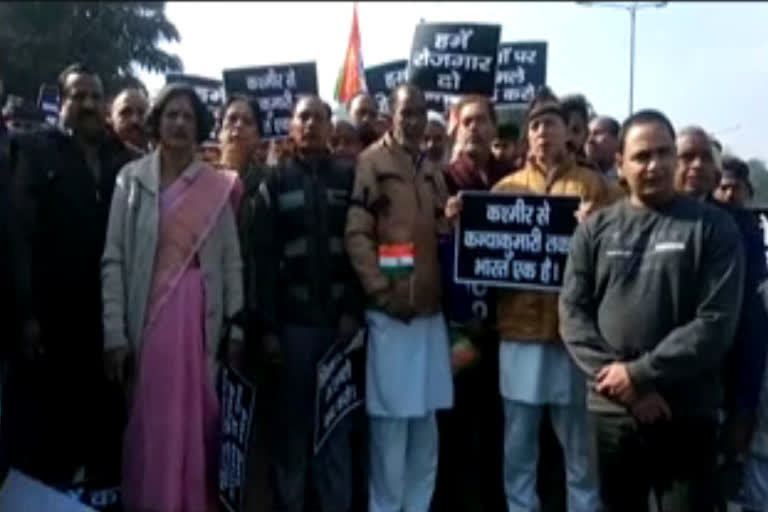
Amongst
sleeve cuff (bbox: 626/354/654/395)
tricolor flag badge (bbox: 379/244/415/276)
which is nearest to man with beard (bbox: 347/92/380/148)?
tricolor flag badge (bbox: 379/244/415/276)

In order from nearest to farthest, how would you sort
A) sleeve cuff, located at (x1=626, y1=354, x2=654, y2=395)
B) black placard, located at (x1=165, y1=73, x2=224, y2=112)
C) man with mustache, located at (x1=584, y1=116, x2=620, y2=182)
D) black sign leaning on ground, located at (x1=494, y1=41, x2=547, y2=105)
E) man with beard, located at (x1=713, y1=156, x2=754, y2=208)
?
sleeve cuff, located at (x1=626, y1=354, x2=654, y2=395) → man with beard, located at (x1=713, y1=156, x2=754, y2=208) → man with mustache, located at (x1=584, y1=116, x2=620, y2=182) → black placard, located at (x1=165, y1=73, x2=224, y2=112) → black sign leaning on ground, located at (x1=494, y1=41, x2=547, y2=105)

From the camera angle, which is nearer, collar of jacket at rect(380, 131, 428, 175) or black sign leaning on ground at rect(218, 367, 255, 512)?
black sign leaning on ground at rect(218, 367, 255, 512)

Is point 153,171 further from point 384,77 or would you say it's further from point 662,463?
point 384,77

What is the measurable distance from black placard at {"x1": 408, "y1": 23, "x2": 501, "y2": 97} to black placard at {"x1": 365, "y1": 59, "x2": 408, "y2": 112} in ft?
4.21

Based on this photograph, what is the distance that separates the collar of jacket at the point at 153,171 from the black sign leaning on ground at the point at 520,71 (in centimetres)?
449

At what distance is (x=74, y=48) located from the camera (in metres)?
13.9

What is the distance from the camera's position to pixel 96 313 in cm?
616

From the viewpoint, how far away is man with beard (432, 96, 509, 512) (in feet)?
22.4

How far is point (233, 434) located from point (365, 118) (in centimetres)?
272

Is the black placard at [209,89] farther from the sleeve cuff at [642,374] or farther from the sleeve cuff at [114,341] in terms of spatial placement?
the sleeve cuff at [642,374]

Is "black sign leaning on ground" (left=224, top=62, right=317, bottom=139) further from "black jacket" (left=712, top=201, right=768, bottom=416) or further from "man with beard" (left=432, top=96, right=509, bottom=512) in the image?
"black jacket" (left=712, top=201, right=768, bottom=416)

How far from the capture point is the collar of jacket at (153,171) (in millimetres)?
5918

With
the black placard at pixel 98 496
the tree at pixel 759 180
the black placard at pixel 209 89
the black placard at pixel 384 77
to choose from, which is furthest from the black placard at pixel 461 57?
the black placard at pixel 98 496

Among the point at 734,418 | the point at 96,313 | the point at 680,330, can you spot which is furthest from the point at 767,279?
the point at 96,313
